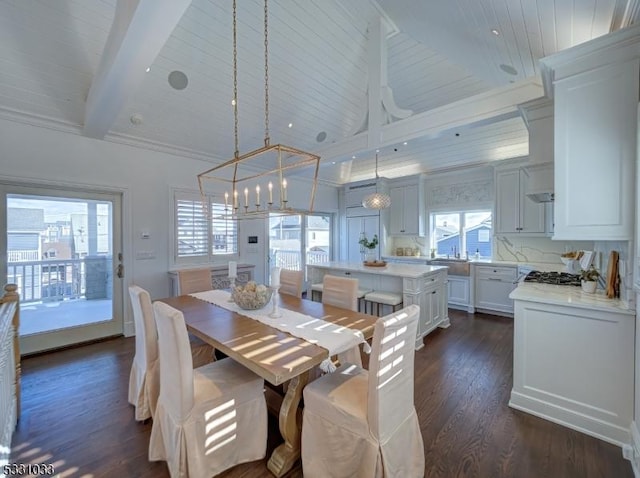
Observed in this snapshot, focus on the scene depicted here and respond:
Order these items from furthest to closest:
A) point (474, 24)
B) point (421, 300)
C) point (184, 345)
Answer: point (421, 300), point (474, 24), point (184, 345)

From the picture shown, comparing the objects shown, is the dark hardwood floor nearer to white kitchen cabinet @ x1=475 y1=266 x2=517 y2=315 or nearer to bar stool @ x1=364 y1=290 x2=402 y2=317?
bar stool @ x1=364 y1=290 x2=402 y2=317

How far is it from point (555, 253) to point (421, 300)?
2837mm

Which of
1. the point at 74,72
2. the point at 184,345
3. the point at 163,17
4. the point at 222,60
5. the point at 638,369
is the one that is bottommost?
the point at 638,369

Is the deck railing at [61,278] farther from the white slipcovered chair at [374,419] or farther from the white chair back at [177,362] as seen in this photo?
the white slipcovered chair at [374,419]

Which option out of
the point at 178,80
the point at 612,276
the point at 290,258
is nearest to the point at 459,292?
the point at 612,276

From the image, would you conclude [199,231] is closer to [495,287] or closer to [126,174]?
[126,174]

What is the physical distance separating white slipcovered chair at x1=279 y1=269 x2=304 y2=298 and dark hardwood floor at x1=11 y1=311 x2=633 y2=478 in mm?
1404

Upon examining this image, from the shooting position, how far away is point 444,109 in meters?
3.37

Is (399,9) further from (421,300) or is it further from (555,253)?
(555,253)

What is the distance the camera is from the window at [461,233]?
556cm

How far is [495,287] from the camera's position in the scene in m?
4.84

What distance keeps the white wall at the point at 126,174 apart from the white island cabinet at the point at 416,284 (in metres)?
2.31

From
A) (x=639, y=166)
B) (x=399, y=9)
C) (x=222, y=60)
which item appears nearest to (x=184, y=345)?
(x=639, y=166)

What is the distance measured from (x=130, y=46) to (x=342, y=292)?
Answer: 8.19 feet
